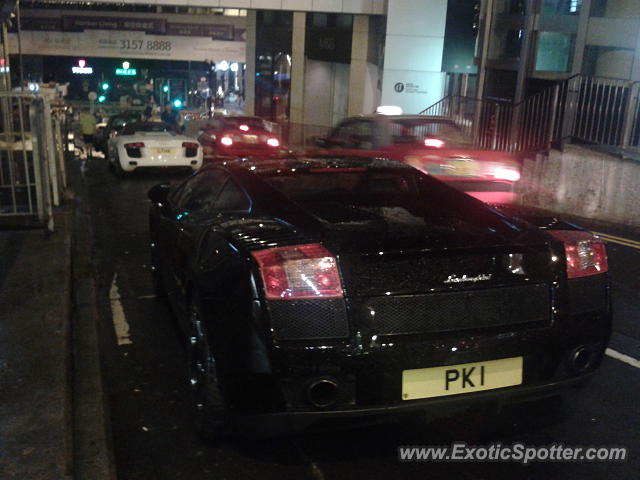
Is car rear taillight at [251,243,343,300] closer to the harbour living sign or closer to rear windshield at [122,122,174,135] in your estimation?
rear windshield at [122,122,174,135]

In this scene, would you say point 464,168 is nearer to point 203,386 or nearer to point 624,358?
point 624,358

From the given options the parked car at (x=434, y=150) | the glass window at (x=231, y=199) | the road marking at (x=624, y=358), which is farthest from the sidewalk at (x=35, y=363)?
the parked car at (x=434, y=150)

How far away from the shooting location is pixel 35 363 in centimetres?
452

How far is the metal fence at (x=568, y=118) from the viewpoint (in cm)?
1109

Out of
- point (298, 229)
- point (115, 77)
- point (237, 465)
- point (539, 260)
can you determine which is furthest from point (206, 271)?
point (115, 77)

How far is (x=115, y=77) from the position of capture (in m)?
65.0

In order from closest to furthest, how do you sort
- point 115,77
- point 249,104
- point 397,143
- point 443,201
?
point 443,201
point 397,143
point 249,104
point 115,77

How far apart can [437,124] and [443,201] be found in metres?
6.10

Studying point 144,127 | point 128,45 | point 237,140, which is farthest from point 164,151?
point 128,45

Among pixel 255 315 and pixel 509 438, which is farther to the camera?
pixel 509 438

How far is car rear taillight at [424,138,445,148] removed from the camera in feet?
32.5

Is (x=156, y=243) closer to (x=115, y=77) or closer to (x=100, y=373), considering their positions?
(x=100, y=373)

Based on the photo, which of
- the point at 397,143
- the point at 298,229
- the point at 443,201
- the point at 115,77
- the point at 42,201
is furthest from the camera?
the point at 115,77

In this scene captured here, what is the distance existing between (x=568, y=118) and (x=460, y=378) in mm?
9619
